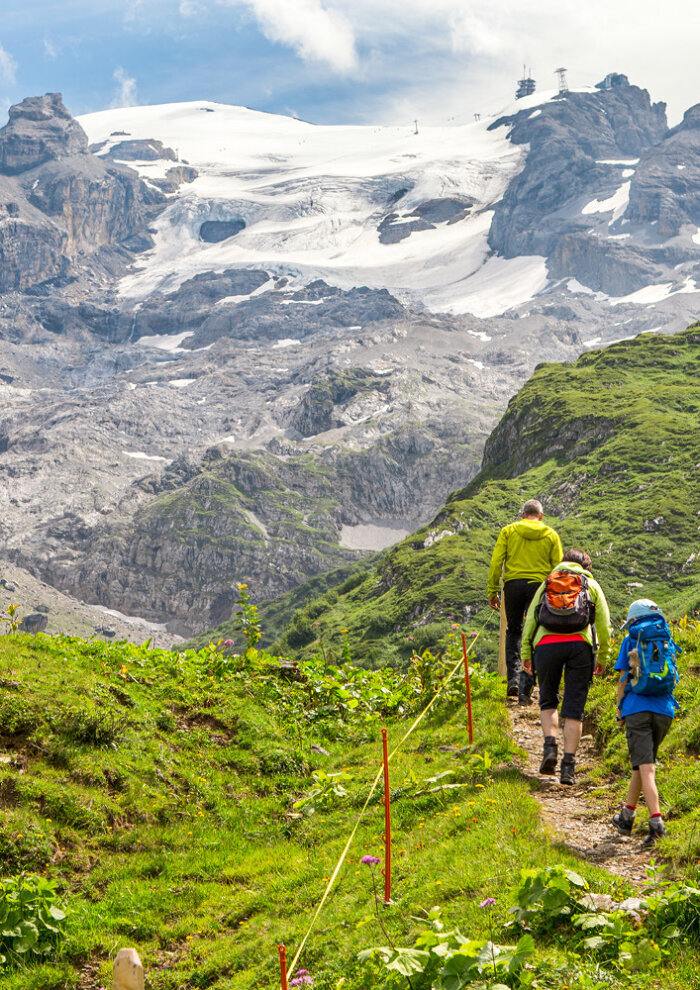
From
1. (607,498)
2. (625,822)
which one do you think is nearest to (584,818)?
(625,822)

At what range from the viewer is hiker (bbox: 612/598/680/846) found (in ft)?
36.1

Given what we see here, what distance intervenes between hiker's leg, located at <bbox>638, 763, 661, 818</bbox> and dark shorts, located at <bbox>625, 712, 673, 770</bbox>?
0.13 meters

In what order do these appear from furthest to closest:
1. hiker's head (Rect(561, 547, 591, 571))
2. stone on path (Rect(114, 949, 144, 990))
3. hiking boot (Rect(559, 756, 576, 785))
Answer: hiker's head (Rect(561, 547, 591, 571)) < hiking boot (Rect(559, 756, 576, 785)) < stone on path (Rect(114, 949, 144, 990))

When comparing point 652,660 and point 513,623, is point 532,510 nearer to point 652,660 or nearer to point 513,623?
point 513,623

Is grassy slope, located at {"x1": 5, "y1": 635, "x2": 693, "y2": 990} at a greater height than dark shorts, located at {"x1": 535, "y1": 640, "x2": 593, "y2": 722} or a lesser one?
lesser

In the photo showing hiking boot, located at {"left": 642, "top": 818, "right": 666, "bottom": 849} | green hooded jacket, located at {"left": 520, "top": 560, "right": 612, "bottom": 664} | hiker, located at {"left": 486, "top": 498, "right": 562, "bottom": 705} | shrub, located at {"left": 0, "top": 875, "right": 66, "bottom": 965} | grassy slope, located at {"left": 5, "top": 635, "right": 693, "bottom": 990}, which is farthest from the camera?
hiker, located at {"left": 486, "top": 498, "right": 562, "bottom": 705}

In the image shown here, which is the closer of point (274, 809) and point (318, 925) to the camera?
point (318, 925)

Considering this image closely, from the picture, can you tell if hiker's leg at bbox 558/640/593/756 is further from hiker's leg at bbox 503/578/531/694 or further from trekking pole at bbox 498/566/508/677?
trekking pole at bbox 498/566/508/677

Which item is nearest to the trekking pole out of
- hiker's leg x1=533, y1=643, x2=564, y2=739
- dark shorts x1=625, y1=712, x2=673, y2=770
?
hiker's leg x1=533, y1=643, x2=564, y2=739

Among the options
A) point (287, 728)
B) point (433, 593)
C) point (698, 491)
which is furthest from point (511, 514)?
point (287, 728)

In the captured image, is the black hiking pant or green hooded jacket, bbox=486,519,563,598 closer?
green hooded jacket, bbox=486,519,563,598

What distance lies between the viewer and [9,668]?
15.0 metres

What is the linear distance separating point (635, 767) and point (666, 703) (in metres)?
0.94

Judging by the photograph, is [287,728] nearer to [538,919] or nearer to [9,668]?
[9,668]
